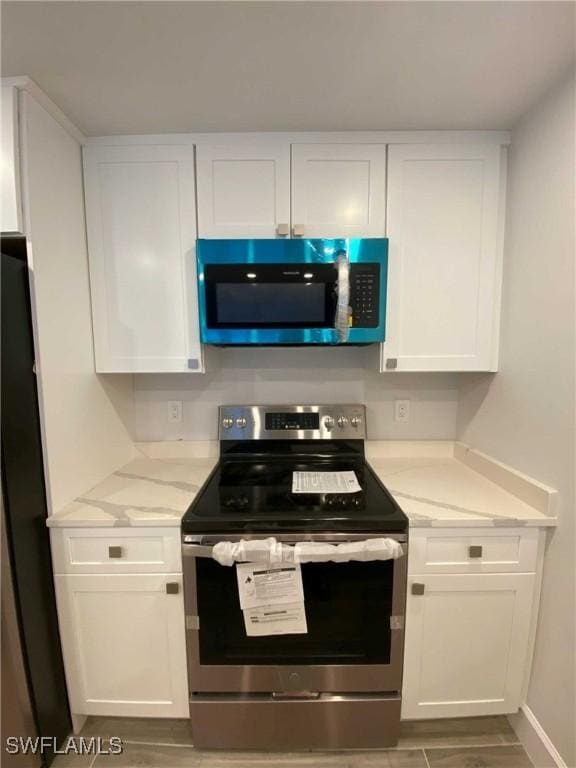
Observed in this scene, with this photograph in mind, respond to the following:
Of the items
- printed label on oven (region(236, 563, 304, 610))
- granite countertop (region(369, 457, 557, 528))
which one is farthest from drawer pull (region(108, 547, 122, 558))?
granite countertop (region(369, 457, 557, 528))

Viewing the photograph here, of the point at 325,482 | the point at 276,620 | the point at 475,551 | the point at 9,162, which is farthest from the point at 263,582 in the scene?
the point at 9,162

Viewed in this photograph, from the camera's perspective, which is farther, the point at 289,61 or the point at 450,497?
the point at 450,497

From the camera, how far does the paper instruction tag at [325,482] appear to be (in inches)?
53.4

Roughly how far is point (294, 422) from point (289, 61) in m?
1.34

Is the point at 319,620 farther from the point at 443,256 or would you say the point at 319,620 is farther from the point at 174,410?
the point at 443,256

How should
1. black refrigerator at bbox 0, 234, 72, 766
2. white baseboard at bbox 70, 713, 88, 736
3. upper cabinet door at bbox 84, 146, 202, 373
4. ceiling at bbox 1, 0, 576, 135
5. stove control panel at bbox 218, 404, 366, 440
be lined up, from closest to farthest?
ceiling at bbox 1, 0, 576, 135, black refrigerator at bbox 0, 234, 72, 766, white baseboard at bbox 70, 713, 88, 736, upper cabinet door at bbox 84, 146, 202, 373, stove control panel at bbox 218, 404, 366, 440

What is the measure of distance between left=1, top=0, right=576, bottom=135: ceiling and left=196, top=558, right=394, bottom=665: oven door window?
1569mm

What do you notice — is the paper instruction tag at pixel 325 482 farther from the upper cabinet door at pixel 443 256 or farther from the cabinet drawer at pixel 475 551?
the upper cabinet door at pixel 443 256

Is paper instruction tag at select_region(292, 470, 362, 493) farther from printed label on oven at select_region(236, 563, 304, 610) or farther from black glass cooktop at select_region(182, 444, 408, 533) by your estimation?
printed label on oven at select_region(236, 563, 304, 610)

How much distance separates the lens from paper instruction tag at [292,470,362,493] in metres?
1.36

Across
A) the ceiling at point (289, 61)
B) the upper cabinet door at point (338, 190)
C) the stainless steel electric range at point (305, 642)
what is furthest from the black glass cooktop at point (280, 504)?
the ceiling at point (289, 61)

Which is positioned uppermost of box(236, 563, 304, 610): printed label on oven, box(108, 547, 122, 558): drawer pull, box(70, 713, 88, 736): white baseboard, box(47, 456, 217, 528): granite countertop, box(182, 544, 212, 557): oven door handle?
box(47, 456, 217, 528): granite countertop

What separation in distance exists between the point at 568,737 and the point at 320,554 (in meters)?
0.98

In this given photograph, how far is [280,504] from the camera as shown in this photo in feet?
4.07
